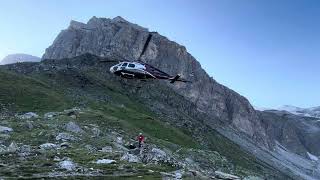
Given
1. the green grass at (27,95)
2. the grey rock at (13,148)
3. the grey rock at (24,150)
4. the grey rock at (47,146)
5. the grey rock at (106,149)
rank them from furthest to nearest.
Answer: the green grass at (27,95) → the grey rock at (106,149) → the grey rock at (47,146) → the grey rock at (13,148) → the grey rock at (24,150)

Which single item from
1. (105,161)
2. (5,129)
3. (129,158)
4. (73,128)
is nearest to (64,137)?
(5,129)

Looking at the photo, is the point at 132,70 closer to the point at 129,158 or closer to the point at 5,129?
the point at 129,158

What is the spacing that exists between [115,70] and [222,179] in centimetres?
2336

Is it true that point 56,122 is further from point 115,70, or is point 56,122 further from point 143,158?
point 143,158

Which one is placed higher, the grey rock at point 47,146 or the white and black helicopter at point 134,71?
the white and black helicopter at point 134,71

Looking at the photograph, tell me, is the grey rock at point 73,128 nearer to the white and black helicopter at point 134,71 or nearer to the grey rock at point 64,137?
the grey rock at point 64,137

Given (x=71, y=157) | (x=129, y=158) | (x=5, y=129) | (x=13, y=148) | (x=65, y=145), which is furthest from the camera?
(x=5, y=129)

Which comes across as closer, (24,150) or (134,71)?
(24,150)

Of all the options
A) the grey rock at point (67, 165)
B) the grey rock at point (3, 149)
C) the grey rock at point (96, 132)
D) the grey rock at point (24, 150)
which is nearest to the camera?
the grey rock at point (67, 165)

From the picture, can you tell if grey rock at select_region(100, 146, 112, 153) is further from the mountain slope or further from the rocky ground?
the mountain slope

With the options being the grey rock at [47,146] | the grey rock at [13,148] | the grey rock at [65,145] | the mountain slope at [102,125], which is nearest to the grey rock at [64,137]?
the mountain slope at [102,125]

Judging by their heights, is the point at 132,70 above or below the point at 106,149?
above

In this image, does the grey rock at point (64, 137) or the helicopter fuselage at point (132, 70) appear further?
the grey rock at point (64, 137)

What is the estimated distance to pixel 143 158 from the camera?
6525 cm
